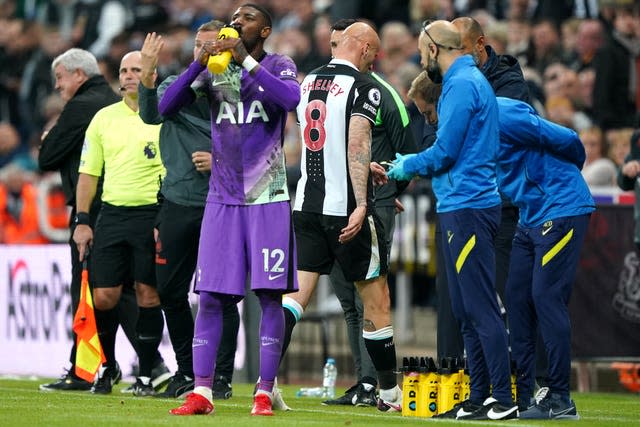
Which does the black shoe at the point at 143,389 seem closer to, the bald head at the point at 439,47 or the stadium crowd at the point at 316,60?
the stadium crowd at the point at 316,60

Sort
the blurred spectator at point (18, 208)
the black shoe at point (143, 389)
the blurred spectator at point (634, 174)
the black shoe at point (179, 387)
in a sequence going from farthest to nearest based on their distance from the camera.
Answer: the blurred spectator at point (18, 208)
the blurred spectator at point (634, 174)
the black shoe at point (143, 389)
the black shoe at point (179, 387)

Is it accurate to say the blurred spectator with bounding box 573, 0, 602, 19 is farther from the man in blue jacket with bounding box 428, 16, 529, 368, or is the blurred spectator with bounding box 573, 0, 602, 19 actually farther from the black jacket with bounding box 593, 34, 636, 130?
the man in blue jacket with bounding box 428, 16, 529, 368

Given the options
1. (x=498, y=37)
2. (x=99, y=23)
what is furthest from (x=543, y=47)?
(x=99, y=23)

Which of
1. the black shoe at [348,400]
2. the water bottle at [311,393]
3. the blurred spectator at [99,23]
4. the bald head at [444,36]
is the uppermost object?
the blurred spectator at [99,23]

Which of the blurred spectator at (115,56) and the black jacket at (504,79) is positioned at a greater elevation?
the blurred spectator at (115,56)

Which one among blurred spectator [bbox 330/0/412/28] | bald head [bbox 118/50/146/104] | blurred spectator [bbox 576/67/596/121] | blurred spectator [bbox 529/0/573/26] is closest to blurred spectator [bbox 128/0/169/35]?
Answer: blurred spectator [bbox 330/0/412/28]

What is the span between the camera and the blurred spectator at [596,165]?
15.3m

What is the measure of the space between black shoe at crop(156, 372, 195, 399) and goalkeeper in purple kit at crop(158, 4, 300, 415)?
1.83 meters

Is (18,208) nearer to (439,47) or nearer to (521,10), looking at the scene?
(521,10)

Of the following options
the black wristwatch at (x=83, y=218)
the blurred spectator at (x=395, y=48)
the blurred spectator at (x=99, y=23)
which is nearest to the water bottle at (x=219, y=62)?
the black wristwatch at (x=83, y=218)

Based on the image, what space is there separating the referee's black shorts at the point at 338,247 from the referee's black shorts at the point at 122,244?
1.86 m

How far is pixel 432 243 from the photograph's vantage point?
1544 cm

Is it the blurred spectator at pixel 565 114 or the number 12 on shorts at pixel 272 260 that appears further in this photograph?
the blurred spectator at pixel 565 114

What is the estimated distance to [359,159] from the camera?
32.1 feet
